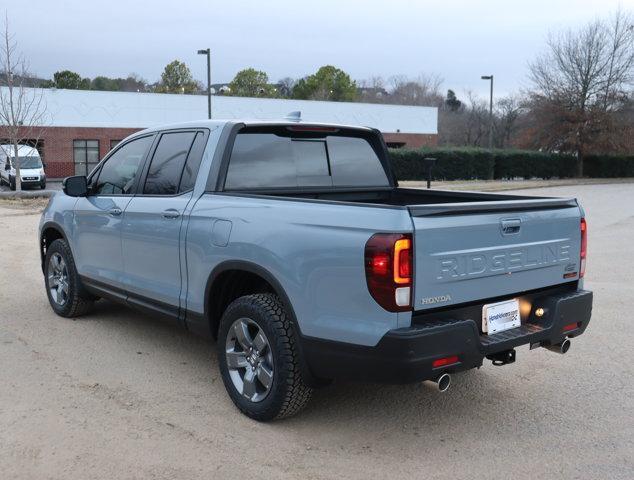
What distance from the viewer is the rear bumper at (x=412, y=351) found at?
335 centimetres

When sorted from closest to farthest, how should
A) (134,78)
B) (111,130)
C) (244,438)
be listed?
(244,438), (111,130), (134,78)

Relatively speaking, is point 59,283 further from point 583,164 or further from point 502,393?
point 583,164

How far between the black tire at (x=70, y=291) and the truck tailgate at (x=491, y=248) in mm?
3951

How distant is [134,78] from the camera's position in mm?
97500

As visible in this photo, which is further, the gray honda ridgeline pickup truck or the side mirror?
the side mirror

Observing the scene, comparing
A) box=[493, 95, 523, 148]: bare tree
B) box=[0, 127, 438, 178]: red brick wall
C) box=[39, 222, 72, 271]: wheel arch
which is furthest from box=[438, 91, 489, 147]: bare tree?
box=[39, 222, 72, 271]: wheel arch

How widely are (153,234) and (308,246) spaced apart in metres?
1.71

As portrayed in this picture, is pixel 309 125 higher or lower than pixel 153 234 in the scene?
higher

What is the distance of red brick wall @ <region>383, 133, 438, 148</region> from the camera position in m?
53.8

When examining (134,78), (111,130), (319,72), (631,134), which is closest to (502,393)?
(111,130)

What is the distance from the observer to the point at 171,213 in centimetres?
474

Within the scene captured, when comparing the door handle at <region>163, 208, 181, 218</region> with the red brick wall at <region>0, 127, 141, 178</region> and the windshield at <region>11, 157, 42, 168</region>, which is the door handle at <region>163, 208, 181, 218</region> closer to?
the windshield at <region>11, 157, 42, 168</region>

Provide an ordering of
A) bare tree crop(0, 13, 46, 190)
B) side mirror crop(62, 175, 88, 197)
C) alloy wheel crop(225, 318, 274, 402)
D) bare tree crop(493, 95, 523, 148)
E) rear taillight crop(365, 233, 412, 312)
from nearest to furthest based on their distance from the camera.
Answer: rear taillight crop(365, 233, 412, 312)
alloy wheel crop(225, 318, 274, 402)
side mirror crop(62, 175, 88, 197)
bare tree crop(0, 13, 46, 190)
bare tree crop(493, 95, 523, 148)

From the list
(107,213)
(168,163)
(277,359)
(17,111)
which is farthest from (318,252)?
(17,111)
